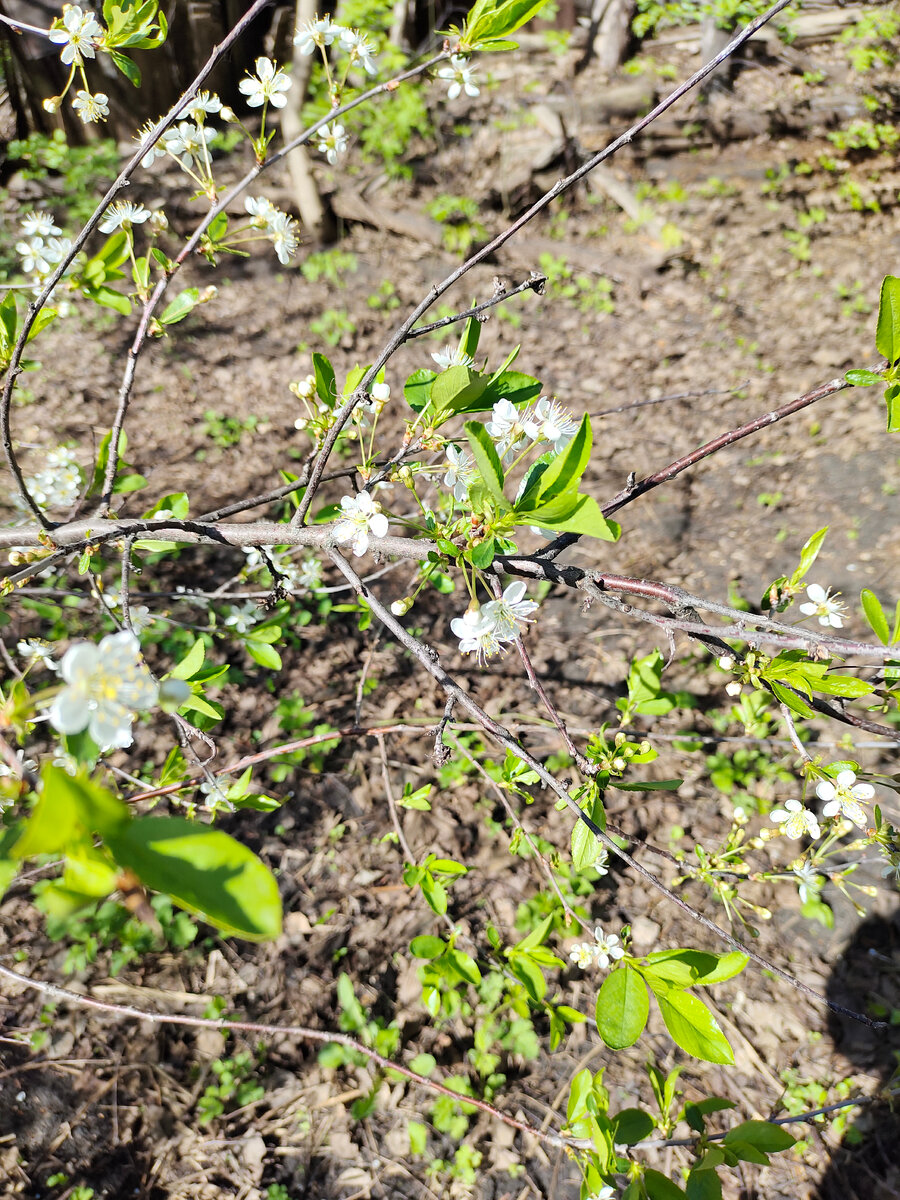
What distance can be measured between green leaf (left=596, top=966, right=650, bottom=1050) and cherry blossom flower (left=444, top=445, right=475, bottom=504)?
0.70 meters

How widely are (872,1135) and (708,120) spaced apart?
20.8 feet

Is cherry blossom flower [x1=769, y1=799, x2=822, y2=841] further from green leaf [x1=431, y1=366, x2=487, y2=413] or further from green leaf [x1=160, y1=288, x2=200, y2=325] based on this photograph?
green leaf [x1=160, y1=288, x2=200, y2=325]

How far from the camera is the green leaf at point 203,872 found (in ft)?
1.70

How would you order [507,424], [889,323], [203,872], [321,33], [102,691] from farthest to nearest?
[321,33] < [507,424] < [889,323] < [102,691] < [203,872]

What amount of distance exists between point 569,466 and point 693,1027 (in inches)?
29.9

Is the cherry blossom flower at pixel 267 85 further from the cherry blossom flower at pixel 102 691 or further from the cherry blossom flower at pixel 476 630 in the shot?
the cherry blossom flower at pixel 102 691

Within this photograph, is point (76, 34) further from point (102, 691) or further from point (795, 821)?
point (795, 821)

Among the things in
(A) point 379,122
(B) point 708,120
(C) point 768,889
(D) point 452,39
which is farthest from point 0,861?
(B) point 708,120

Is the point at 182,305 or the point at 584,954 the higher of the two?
the point at 182,305

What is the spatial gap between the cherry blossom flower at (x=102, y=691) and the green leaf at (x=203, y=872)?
0.11 m

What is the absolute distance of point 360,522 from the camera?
1062 mm

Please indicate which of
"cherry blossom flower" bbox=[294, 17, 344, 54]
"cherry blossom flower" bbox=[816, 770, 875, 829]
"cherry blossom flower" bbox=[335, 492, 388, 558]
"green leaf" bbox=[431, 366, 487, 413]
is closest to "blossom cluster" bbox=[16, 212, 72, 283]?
"cherry blossom flower" bbox=[294, 17, 344, 54]

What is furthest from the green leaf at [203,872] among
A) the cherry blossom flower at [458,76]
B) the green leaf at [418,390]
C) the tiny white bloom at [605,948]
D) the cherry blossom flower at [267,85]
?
the cherry blossom flower at [267,85]

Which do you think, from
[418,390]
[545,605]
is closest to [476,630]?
[418,390]
